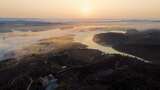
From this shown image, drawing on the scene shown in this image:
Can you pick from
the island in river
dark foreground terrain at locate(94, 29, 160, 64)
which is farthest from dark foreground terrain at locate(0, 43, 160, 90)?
dark foreground terrain at locate(94, 29, 160, 64)

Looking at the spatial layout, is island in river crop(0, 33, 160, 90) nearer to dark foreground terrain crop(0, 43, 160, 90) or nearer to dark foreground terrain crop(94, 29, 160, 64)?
dark foreground terrain crop(0, 43, 160, 90)

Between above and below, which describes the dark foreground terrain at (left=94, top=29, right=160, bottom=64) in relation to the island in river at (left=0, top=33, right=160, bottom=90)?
below

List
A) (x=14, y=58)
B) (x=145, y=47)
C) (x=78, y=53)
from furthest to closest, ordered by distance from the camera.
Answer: (x=145, y=47), (x=78, y=53), (x=14, y=58)

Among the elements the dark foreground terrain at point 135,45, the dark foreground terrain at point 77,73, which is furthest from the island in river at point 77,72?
the dark foreground terrain at point 135,45

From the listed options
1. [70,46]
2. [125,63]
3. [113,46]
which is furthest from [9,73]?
[113,46]

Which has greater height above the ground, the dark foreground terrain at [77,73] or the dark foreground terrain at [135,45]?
the dark foreground terrain at [77,73]

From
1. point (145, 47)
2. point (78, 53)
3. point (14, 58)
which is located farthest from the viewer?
point (145, 47)

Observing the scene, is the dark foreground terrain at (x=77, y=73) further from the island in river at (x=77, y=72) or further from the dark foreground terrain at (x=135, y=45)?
the dark foreground terrain at (x=135, y=45)

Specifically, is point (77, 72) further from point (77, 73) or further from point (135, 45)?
point (135, 45)

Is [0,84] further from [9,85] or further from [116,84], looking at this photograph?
[116,84]
